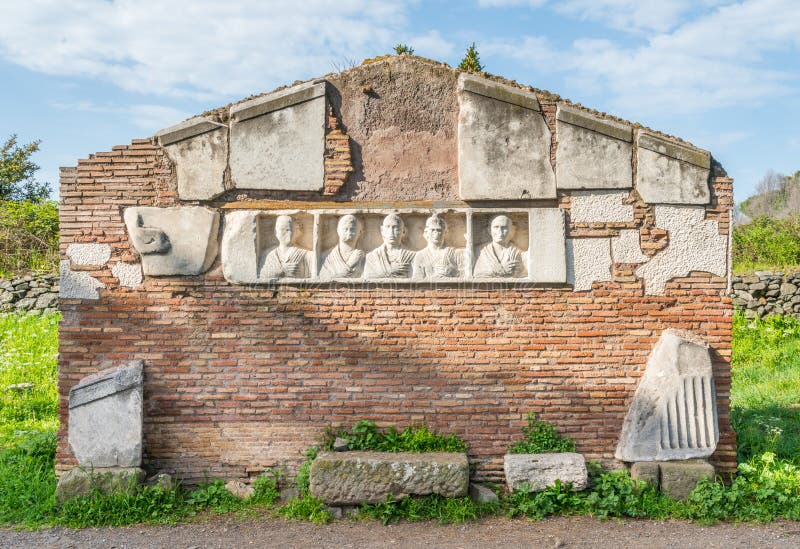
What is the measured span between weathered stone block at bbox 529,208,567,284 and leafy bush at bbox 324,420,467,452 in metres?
1.64

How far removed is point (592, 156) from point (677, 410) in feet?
7.73

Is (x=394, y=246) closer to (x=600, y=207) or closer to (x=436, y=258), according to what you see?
(x=436, y=258)

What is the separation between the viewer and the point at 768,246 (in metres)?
14.4

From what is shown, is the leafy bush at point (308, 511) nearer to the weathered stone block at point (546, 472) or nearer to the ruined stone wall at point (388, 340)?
the ruined stone wall at point (388, 340)

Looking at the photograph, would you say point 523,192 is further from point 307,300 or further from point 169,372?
point 169,372

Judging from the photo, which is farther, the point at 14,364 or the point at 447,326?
the point at 14,364

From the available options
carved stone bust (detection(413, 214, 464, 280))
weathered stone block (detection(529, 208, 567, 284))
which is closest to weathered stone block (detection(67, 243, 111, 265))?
carved stone bust (detection(413, 214, 464, 280))

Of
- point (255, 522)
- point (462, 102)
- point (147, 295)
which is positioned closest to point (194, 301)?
point (147, 295)

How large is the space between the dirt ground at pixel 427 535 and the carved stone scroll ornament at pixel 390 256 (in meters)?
2.13

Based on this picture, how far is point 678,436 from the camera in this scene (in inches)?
213

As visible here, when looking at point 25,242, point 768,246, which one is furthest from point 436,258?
point 768,246

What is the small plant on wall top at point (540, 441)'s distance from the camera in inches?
216

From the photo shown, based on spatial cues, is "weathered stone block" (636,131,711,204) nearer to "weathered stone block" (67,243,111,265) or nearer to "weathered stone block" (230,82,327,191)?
"weathered stone block" (230,82,327,191)

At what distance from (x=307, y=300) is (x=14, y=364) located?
20.4 feet
